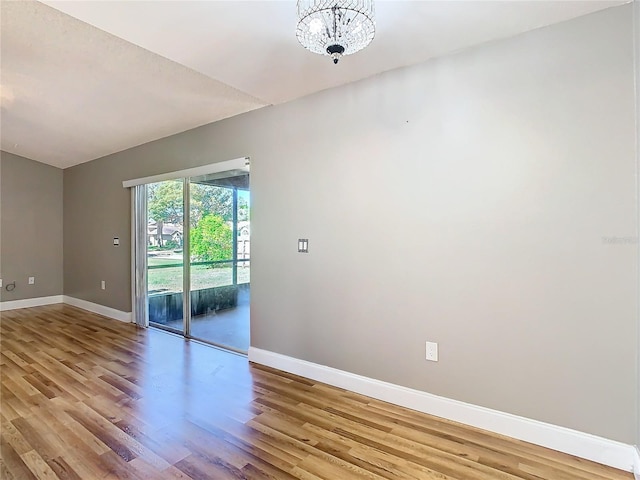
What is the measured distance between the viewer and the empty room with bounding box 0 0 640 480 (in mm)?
1810

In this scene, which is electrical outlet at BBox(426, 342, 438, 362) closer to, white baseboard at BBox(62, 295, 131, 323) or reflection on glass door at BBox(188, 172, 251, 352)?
reflection on glass door at BBox(188, 172, 251, 352)

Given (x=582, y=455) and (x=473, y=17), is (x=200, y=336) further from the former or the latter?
(x=473, y=17)

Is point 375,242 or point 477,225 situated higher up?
point 477,225

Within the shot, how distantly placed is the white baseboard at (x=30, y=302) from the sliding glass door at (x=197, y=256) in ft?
8.29

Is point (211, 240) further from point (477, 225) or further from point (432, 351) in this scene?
point (477, 225)

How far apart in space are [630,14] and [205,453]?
3218mm

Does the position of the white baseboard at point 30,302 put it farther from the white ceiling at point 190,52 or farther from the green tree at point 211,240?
the green tree at point 211,240

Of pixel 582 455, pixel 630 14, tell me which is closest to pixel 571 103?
pixel 630 14

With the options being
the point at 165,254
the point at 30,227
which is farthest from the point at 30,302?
the point at 165,254

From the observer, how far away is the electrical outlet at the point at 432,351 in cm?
234

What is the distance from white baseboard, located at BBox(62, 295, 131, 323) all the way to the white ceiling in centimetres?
263

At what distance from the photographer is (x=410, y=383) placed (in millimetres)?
2443

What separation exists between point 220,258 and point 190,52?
2.27 meters

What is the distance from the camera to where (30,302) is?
588 cm
